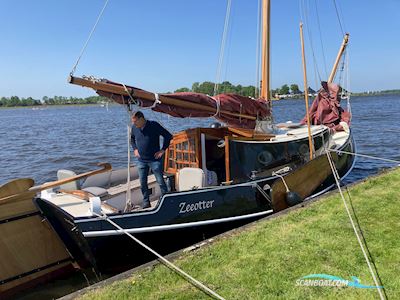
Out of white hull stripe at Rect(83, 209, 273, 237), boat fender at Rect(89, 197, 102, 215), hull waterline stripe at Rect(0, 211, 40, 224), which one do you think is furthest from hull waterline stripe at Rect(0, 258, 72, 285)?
boat fender at Rect(89, 197, 102, 215)

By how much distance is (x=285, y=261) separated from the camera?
4.89m

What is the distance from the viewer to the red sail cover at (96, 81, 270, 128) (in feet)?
21.8

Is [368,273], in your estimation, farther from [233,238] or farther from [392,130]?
[392,130]

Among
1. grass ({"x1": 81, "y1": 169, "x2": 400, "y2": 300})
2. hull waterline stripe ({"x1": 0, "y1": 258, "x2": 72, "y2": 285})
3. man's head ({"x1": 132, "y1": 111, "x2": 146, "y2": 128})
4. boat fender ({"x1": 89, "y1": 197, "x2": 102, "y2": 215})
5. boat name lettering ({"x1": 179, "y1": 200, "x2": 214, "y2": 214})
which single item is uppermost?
man's head ({"x1": 132, "y1": 111, "x2": 146, "y2": 128})

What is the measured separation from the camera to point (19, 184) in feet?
19.7

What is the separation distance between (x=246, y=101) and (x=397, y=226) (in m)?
4.23

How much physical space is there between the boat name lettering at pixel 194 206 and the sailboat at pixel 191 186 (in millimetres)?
18

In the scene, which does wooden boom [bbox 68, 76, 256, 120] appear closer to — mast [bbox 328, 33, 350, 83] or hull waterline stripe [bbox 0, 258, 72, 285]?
hull waterline stripe [bbox 0, 258, 72, 285]

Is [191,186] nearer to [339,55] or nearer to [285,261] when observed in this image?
[285,261]

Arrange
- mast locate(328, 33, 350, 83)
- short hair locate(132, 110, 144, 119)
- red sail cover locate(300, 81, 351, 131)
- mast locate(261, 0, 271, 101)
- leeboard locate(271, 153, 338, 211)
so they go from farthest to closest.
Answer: mast locate(328, 33, 350, 83) → red sail cover locate(300, 81, 351, 131) → mast locate(261, 0, 271, 101) → leeboard locate(271, 153, 338, 211) → short hair locate(132, 110, 144, 119)

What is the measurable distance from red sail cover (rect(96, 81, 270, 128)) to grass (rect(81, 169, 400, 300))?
101 inches

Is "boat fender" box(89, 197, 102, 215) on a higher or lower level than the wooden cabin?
lower

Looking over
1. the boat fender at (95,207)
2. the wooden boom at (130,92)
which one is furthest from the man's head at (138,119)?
the boat fender at (95,207)

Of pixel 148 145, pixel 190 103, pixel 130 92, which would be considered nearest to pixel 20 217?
pixel 148 145
